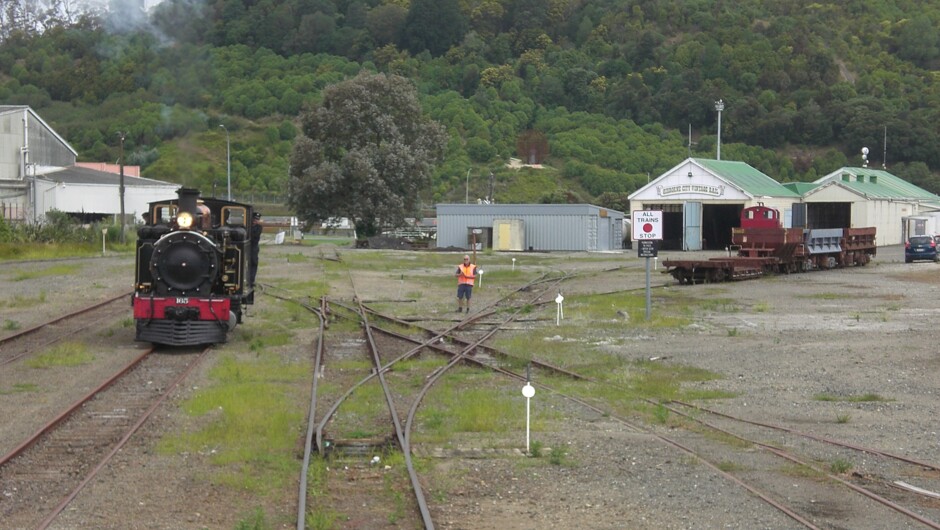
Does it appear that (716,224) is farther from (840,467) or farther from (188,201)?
(840,467)

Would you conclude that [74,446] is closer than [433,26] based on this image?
Yes

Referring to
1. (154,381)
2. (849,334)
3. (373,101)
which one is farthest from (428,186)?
(154,381)

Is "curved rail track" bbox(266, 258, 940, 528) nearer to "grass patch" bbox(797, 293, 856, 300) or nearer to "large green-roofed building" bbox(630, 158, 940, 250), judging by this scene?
"grass patch" bbox(797, 293, 856, 300)

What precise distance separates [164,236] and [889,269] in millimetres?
38128

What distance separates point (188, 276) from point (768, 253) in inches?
1165

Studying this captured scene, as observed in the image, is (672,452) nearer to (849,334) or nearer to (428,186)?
(849,334)

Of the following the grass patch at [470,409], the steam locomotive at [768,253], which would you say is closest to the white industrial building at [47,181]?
the steam locomotive at [768,253]

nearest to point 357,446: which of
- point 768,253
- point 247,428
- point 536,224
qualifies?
point 247,428

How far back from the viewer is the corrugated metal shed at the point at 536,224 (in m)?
72.0

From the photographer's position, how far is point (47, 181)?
228 ft

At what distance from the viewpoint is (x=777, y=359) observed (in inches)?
770

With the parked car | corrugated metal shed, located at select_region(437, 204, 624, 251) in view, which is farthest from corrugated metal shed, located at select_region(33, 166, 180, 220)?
the parked car

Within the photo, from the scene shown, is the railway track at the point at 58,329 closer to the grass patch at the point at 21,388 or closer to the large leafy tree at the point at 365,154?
the grass patch at the point at 21,388

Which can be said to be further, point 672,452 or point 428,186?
point 428,186
